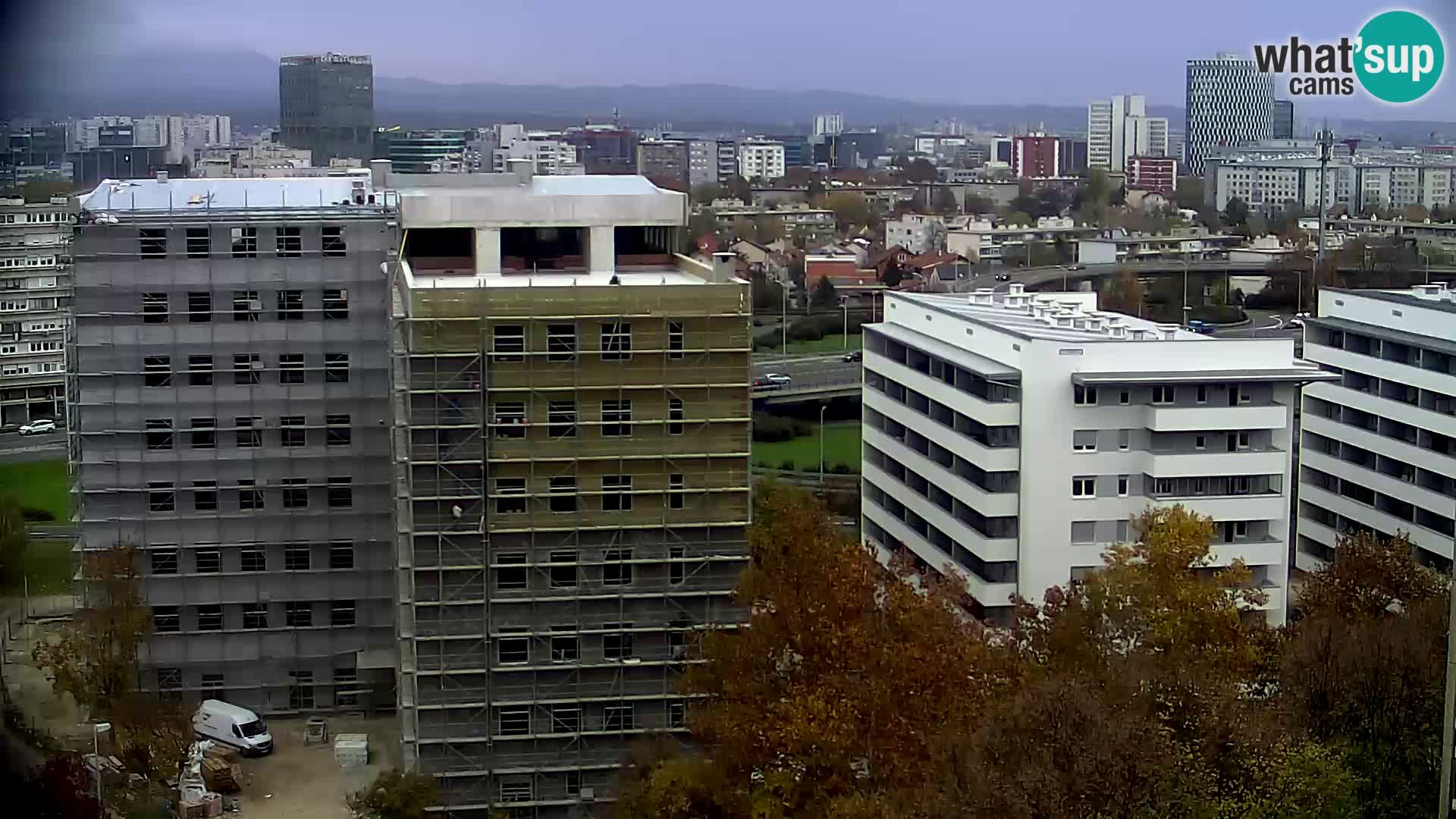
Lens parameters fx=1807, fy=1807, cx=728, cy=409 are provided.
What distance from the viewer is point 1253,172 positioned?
909 inches

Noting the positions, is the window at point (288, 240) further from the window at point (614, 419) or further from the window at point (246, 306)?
the window at point (614, 419)

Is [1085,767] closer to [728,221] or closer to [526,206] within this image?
[526,206]

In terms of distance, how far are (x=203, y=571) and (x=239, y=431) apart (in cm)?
50

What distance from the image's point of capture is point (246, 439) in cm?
630

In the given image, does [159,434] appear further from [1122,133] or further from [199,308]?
[1122,133]

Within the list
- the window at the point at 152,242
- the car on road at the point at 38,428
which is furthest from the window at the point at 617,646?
the car on road at the point at 38,428

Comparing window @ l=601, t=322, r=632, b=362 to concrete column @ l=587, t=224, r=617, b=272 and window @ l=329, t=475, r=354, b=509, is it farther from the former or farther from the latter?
window @ l=329, t=475, r=354, b=509

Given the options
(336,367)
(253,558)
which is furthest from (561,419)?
(253,558)

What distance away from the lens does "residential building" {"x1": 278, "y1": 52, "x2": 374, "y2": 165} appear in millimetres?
22625

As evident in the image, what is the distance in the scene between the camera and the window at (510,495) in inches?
197

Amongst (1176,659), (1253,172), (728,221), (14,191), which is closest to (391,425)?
(1176,659)

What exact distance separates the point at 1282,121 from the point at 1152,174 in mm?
5482

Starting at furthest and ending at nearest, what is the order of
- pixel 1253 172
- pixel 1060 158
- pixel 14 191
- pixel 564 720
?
pixel 1060 158 → pixel 1253 172 → pixel 14 191 → pixel 564 720

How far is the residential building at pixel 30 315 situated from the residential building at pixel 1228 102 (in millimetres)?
15084
